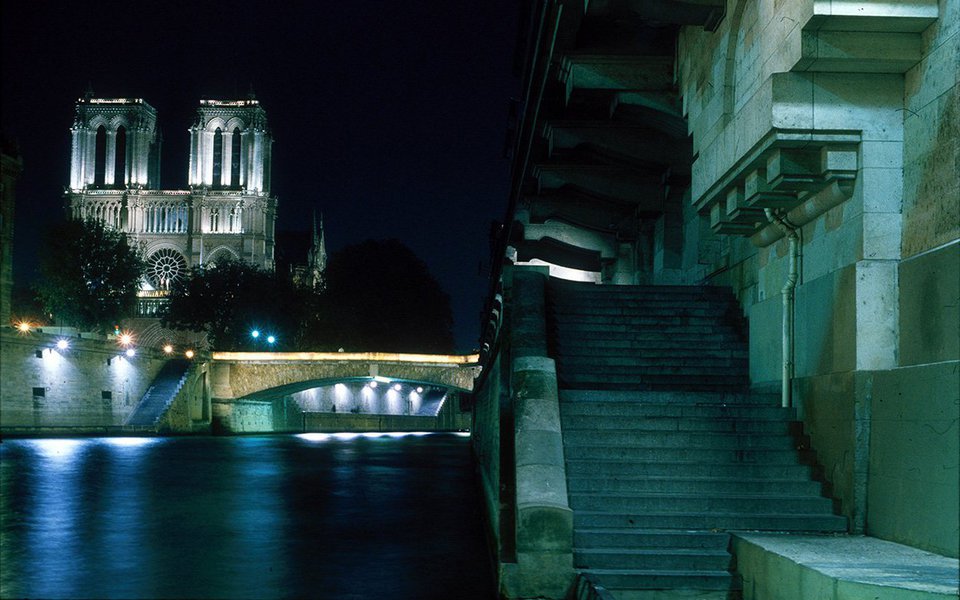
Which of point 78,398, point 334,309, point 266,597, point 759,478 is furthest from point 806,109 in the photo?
point 334,309

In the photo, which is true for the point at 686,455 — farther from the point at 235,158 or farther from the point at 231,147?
the point at 235,158

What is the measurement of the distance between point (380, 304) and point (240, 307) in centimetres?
1188

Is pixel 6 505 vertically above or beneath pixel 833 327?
beneath

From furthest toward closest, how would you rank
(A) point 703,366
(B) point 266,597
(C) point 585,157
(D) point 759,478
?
1. (C) point 585,157
2. (A) point 703,366
3. (D) point 759,478
4. (B) point 266,597

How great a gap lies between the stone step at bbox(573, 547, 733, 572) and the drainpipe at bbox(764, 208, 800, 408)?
302 cm

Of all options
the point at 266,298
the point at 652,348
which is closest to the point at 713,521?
the point at 652,348

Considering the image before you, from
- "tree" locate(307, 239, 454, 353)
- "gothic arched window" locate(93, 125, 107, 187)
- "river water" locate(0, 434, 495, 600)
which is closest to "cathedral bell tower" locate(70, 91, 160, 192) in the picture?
"gothic arched window" locate(93, 125, 107, 187)

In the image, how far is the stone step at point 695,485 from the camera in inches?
388

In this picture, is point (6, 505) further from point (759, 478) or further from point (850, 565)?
point (850, 565)

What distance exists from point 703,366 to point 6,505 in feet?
32.2

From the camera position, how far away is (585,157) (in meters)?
21.1

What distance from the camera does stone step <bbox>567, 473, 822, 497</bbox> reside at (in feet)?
32.4

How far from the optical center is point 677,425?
10.8m

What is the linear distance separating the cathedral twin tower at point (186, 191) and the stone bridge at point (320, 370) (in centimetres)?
5179
